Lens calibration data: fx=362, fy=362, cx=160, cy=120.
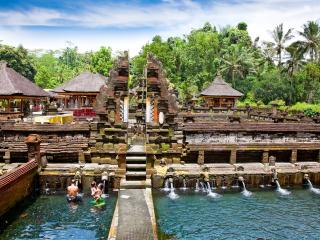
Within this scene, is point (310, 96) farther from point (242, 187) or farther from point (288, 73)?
point (242, 187)

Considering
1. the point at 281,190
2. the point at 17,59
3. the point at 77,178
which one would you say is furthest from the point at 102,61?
the point at 281,190

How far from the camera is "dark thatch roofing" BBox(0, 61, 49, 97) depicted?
31.3 meters

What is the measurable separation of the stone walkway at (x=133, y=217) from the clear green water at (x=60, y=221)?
1095mm

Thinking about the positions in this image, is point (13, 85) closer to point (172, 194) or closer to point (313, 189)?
point (172, 194)

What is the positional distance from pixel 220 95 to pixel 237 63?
2372 centimetres

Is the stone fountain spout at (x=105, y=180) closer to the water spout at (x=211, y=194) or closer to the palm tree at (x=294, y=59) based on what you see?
the water spout at (x=211, y=194)

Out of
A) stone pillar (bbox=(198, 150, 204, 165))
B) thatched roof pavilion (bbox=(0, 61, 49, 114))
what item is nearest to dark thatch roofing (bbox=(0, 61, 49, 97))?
thatched roof pavilion (bbox=(0, 61, 49, 114))

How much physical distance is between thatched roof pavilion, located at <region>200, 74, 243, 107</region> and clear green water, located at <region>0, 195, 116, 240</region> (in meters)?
33.5

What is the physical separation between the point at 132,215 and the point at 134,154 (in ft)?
21.1

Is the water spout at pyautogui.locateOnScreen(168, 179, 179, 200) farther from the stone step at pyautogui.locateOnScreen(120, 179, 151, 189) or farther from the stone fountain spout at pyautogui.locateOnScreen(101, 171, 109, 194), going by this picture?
the stone fountain spout at pyautogui.locateOnScreen(101, 171, 109, 194)

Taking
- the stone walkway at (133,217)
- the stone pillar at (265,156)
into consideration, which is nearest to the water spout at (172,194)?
the stone walkway at (133,217)

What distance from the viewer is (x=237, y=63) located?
69.4m

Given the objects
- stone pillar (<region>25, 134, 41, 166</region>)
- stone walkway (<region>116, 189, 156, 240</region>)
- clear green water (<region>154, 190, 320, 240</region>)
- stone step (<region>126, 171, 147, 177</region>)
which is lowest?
clear green water (<region>154, 190, 320, 240</region>)

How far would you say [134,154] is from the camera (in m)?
19.0
